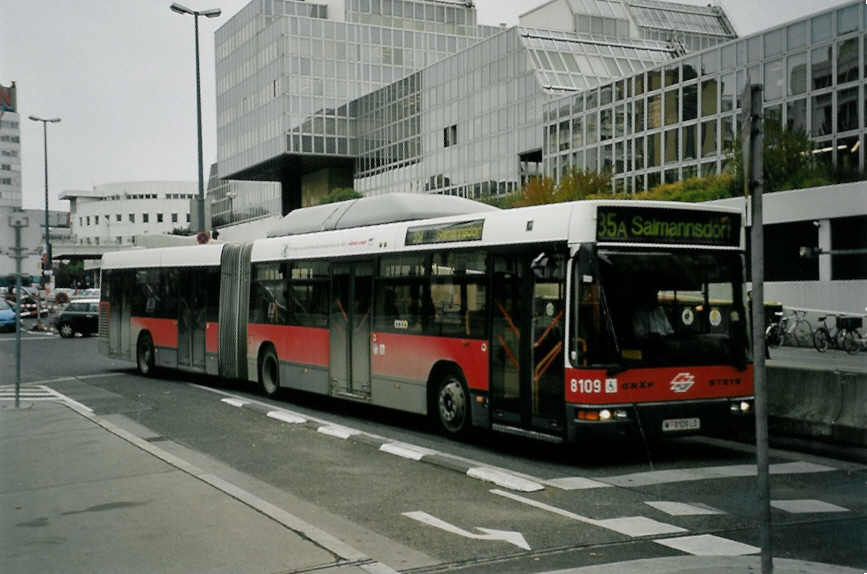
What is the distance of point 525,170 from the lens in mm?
67812

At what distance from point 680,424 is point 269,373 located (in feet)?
31.4

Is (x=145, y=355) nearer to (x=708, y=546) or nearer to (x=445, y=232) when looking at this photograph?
(x=445, y=232)

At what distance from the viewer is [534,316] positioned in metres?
11.3

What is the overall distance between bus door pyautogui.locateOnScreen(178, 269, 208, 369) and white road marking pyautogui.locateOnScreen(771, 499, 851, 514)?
14.2 metres

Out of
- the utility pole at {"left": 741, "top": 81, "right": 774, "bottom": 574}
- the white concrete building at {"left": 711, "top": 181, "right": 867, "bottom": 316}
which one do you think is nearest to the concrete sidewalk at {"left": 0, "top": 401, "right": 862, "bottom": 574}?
the utility pole at {"left": 741, "top": 81, "right": 774, "bottom": 574}

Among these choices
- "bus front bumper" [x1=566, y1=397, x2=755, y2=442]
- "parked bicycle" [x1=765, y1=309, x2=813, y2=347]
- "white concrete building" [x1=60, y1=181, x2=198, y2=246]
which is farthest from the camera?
"white concrete building" [x1=60, y1=181, x2=198, y2=246]

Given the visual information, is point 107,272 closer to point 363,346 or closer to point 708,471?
point 363,346

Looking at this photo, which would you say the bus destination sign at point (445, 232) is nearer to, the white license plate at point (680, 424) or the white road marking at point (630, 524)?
the white license plate at point (680, 424)

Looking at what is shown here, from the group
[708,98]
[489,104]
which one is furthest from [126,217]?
[708,98]

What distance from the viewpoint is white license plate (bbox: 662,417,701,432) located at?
35.5 ft

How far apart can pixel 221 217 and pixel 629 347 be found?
112m

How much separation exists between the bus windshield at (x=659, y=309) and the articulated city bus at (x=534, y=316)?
0.02 metres

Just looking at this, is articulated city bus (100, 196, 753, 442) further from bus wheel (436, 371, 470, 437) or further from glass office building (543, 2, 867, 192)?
glass office building (543, 2, 867, 192)

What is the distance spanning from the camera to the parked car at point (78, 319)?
44031 mm
